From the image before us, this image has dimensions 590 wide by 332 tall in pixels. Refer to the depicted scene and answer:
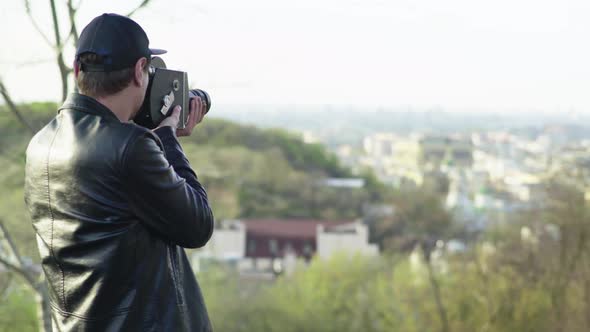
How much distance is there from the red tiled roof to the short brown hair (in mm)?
22627

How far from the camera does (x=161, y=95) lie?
1.14 metres

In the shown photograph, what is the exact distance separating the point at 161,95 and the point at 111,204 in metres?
0.20

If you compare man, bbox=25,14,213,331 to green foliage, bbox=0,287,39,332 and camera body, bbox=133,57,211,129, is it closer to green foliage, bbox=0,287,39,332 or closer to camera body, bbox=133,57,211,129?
camera body, bbox=133,57,211,129

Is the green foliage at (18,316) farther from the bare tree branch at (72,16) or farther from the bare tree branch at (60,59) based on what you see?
the bare tree branch at (72,16)

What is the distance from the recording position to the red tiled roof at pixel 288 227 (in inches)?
957

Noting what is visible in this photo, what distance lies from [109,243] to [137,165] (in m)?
0.11

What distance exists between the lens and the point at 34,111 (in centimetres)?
431

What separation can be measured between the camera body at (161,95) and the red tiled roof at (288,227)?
2250cm

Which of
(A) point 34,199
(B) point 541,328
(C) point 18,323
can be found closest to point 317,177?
(B) point 541,328

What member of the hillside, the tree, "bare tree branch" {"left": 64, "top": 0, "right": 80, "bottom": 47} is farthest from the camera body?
the hillside

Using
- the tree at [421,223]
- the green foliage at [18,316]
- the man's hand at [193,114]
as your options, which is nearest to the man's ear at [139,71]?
the man's hand at [193,114]

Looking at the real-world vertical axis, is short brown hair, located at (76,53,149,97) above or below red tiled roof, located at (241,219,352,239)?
above

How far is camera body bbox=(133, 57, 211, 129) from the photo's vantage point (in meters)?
1.13

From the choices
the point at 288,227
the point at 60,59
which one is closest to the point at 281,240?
the point at 288,227
